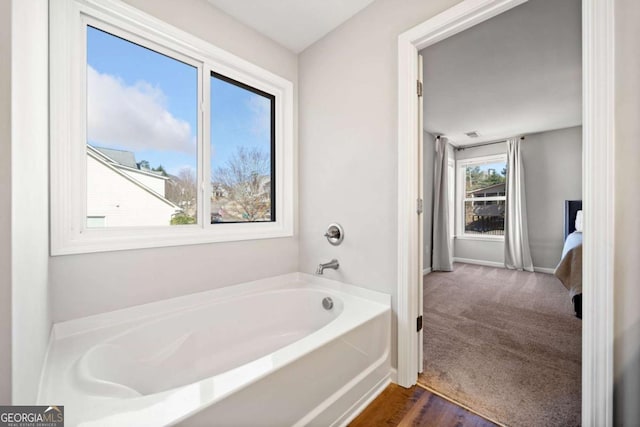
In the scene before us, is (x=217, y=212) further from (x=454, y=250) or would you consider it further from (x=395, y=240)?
(x=454, y=250)

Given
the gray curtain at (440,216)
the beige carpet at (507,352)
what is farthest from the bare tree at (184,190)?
the gray curtain at (440,216)

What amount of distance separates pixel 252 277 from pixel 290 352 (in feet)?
3.13

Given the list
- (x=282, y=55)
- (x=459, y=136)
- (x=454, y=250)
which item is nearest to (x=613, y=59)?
(x=282, y=55)

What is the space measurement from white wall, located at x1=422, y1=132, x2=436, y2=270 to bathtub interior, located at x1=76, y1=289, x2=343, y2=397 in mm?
3296

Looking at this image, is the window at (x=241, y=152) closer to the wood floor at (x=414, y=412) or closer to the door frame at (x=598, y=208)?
the wood floor at (x=414, y=412)

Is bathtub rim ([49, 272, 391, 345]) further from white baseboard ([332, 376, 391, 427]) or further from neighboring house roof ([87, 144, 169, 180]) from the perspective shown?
neighboring house roof ([87, 144, 169, 180])

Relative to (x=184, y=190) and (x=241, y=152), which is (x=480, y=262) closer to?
(x=241, y=152)

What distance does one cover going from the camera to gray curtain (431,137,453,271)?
4500 millimetres

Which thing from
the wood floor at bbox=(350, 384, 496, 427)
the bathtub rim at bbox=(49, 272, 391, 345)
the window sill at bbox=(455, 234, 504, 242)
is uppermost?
the window sill at bbox=(455, 234, 504, 242)

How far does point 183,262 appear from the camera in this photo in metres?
1.61

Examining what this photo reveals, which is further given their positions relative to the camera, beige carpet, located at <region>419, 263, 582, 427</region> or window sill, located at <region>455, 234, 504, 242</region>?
window sill, located at <region>455, 234, 504, 242</region>

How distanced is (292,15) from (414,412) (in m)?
2.59

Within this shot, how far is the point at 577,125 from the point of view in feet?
13.5

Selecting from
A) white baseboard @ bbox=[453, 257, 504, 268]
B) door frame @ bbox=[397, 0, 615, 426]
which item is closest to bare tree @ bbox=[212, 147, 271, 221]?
door frame @ bbox=[397, 0, 615, 426]
